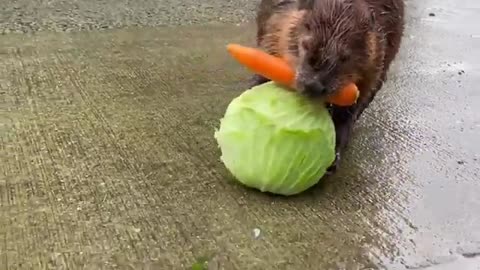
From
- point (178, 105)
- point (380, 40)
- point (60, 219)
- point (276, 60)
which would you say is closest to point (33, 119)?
point (178, 105)

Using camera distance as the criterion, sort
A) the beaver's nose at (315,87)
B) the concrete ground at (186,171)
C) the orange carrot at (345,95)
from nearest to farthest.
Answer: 1. the concrete ground at (186,171)
2. the beaver's nose at (315,87)
3. the orange carrot at (345,95)

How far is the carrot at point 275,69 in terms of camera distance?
2713mm

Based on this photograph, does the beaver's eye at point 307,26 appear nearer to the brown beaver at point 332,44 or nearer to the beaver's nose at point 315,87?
the brown beaver at point 332,44

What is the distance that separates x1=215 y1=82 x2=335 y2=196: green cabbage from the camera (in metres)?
2.62

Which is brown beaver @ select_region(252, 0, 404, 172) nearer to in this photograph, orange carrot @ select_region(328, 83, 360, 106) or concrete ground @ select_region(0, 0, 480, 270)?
orange carrot @ select_region(328, 83, 360, 106)

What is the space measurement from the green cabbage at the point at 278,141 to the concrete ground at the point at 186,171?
0.10 m

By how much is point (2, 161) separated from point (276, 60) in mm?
1117

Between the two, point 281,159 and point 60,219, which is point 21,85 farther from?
point 281,159

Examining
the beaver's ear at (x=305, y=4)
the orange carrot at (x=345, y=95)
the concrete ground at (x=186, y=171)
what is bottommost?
the concrete ground at (x=186, y=171)

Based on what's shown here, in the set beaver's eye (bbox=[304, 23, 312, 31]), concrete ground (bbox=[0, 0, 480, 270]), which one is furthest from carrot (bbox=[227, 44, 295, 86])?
concrete ground (bbox=[0, 0, 480, 270])

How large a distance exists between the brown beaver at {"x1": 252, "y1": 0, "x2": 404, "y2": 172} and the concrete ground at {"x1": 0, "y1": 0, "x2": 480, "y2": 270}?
1.18ft

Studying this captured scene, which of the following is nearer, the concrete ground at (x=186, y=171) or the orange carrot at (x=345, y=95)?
the concrete ground at (x=186, y=171)

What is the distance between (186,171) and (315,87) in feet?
2.08

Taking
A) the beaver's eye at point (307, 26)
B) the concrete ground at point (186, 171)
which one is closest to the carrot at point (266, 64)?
the beaver's eye at point (307, 26)
